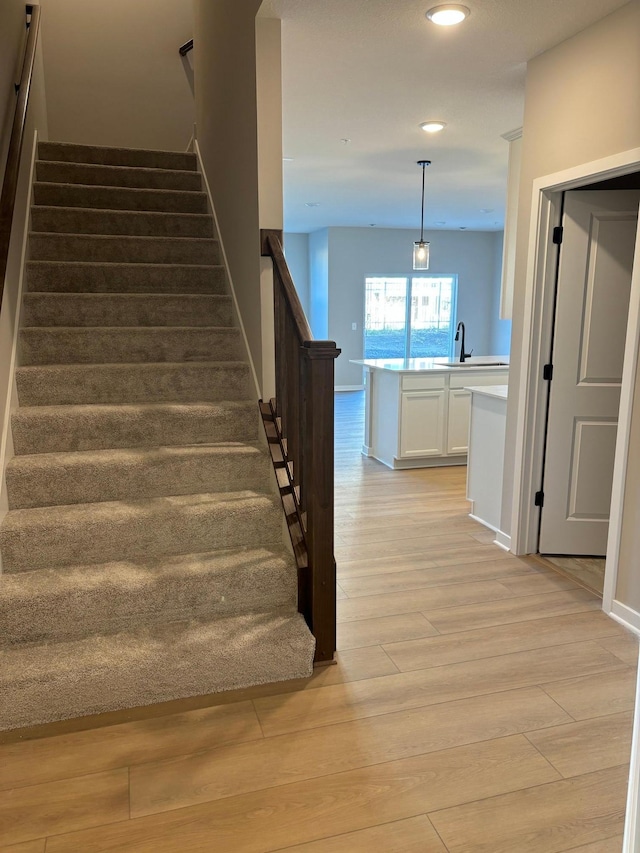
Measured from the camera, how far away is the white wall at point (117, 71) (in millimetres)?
5262

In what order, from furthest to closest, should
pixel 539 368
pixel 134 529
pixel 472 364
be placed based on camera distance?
pixel 472 364
pixel 539 368
pixel 134 529

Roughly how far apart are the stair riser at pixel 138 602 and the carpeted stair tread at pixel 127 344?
1256 mm

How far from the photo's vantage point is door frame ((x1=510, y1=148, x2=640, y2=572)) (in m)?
2.74

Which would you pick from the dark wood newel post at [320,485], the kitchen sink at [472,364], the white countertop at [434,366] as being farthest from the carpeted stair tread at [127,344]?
the kitchen sink at [472,364]

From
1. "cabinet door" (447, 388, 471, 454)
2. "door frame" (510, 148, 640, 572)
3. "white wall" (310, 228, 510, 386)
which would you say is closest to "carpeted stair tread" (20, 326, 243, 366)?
"door frame" (510, 148, 640, 572)

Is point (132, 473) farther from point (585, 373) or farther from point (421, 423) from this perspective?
point (421, 423)

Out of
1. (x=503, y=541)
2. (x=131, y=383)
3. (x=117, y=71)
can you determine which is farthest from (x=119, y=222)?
(x=503, y=541)

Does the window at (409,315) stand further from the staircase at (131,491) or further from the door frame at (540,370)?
the door frame at (540,370)

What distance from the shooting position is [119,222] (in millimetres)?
3941

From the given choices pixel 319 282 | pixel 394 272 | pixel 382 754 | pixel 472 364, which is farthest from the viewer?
pixel 319 282

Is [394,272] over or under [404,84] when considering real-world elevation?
under

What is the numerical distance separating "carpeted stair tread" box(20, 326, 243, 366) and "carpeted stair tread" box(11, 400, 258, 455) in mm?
351

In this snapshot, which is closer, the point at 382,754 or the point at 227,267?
the point at 382,754

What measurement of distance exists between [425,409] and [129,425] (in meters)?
3.05
